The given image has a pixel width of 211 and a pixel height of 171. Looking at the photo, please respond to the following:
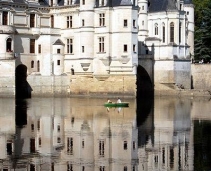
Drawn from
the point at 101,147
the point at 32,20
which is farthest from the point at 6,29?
the point at 101,147

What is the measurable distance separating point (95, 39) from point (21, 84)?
8.94 metres

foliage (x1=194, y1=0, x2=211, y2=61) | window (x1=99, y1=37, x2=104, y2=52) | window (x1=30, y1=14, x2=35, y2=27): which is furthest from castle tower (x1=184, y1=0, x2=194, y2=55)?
window (x1=30, y1=14, x2=35, y2=27)

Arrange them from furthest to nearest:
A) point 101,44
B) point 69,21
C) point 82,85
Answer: point 69,21 < point 82,85 < point 101,44

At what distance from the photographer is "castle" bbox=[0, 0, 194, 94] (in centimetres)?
5544

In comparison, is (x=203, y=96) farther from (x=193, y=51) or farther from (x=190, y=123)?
(x=190, y=123)

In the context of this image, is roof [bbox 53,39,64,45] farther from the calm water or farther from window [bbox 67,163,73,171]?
window [bbox 67,163,73,171]

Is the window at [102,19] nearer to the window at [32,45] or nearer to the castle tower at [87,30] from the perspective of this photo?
the castle tower at [87,30]

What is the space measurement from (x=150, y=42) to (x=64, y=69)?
10.3 meters

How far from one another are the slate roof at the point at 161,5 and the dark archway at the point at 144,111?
7.04 m

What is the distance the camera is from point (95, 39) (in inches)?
2248

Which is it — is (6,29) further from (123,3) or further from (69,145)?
(69,145)

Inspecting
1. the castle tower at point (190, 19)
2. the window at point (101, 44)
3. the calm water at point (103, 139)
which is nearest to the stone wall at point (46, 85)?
the window at point (101, 44)

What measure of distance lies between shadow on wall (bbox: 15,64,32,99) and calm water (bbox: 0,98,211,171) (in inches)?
591

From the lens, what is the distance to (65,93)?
59.1 meters
